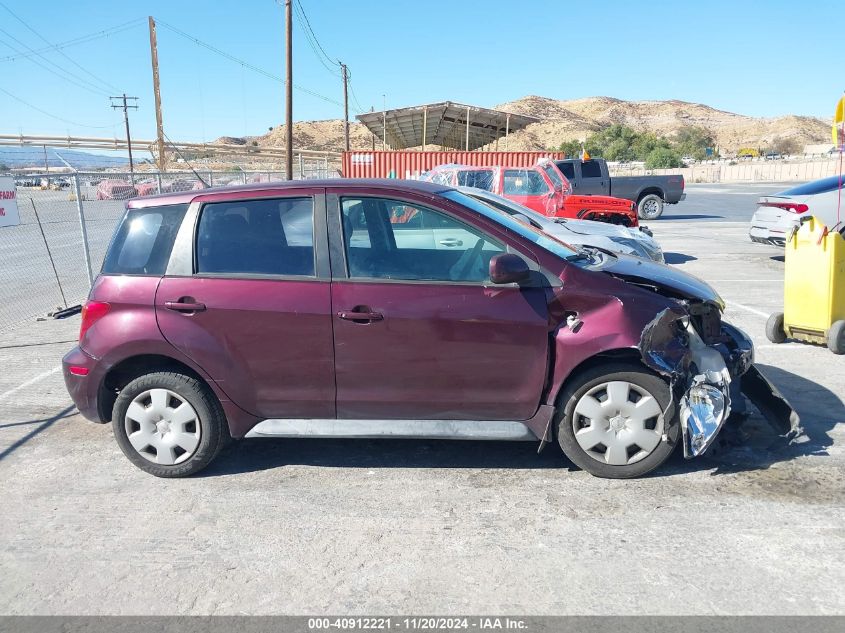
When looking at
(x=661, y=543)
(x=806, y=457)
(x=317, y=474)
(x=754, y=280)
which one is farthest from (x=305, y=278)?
(x=754, y=280)

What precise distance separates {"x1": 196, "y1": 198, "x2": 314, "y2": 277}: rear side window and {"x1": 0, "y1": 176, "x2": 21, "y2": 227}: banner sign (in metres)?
5.01

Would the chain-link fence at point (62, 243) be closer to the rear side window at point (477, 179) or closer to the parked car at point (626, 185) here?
the rear side window at point (477, 179)

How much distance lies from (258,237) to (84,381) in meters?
1.46

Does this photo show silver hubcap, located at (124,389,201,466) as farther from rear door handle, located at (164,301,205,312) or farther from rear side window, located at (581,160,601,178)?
rear side window, located at (581,160,601,178)

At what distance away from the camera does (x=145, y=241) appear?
4504mm

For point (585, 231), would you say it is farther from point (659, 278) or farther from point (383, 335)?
point (383, 335)

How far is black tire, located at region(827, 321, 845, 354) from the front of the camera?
663 centimetres

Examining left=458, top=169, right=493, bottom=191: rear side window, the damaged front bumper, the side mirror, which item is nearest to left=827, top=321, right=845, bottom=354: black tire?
the damaged front bumper

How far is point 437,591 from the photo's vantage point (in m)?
3.16

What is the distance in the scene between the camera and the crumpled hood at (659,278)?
14.0ft

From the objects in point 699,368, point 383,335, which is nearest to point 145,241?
point 383,335

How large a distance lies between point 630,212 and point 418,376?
1044 centimetres

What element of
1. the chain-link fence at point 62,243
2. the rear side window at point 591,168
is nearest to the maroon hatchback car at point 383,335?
the chain-link fence at point 62,243

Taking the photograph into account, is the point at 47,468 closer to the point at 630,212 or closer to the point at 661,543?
the point at 661,543
